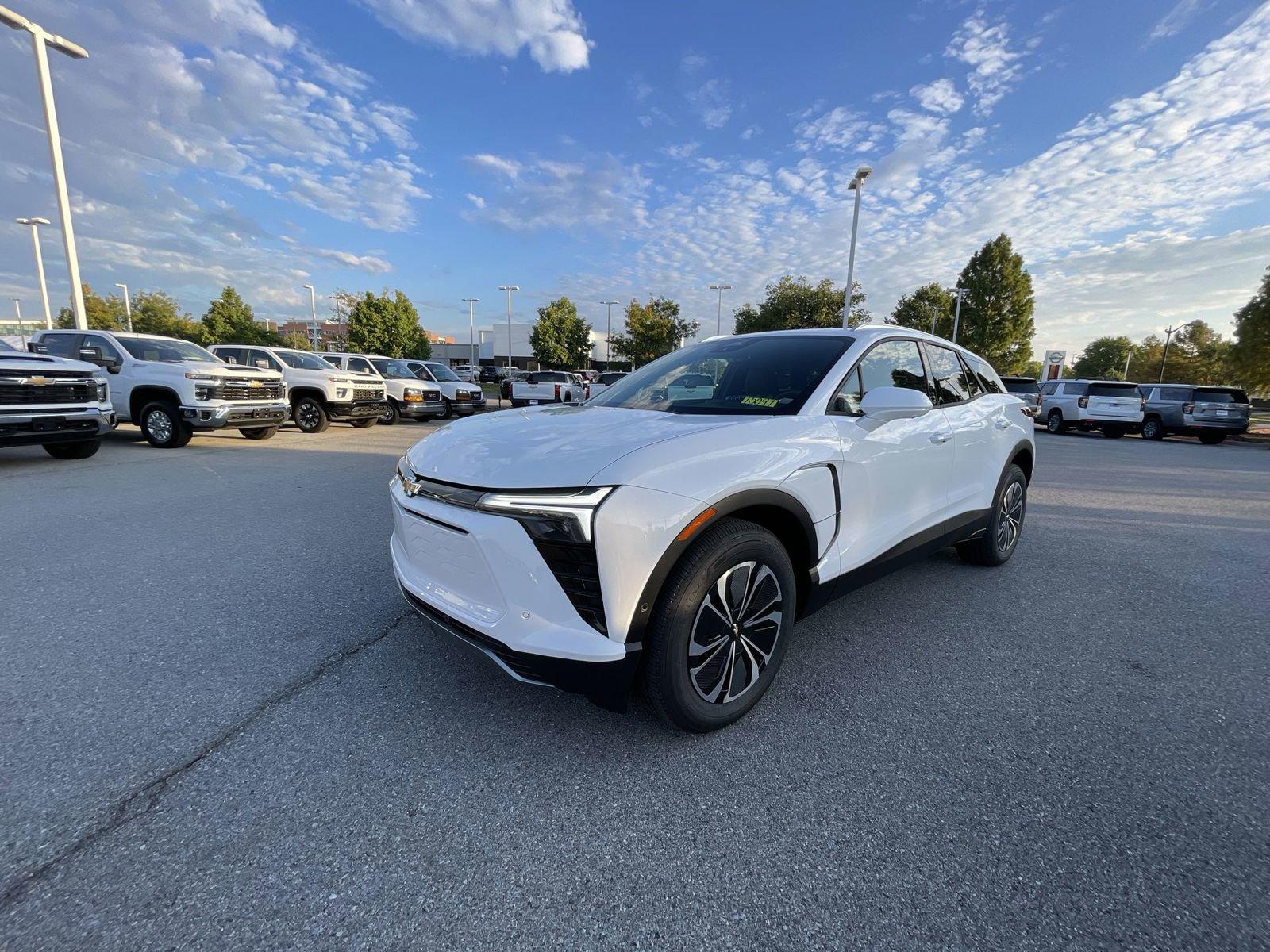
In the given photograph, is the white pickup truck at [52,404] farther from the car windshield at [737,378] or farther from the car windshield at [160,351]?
the car windshield at [737,378]

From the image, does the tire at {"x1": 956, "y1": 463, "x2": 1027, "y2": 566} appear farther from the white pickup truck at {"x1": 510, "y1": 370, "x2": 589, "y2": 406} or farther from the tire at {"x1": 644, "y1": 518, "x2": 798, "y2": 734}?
the white pickup truck at {"x1": 510, "y1": 370, "x2": 589, "y2": 406}

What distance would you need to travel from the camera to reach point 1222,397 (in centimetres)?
1623

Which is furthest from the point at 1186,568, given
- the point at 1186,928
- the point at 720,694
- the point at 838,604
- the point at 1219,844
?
the point at 720,694

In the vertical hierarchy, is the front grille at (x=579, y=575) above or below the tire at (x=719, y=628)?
above

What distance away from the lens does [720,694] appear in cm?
222

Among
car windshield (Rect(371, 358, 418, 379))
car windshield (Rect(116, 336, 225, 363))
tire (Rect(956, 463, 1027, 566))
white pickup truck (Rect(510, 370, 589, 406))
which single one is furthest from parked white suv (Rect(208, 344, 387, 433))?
tire (Rect(956, 463, 1027, 566))

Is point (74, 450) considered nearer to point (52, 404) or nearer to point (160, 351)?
point (52, 404)

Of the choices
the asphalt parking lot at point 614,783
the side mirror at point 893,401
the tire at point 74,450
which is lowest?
the asphalt parking lot at point 614,783

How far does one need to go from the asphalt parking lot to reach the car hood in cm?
104

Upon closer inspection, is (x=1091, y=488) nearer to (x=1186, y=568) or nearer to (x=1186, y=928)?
(x=1186, y=568)

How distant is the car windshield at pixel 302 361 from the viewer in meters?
12.6

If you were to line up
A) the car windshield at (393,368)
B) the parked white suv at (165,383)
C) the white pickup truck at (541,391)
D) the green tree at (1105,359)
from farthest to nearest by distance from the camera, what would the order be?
1. the green tree at (1105,359)
2. the white pickup truck at (541,391)
3. the car windshield at (393,368)
4. the parked white suv at (165,383)

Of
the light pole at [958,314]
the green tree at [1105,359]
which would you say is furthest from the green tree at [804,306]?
the green tree at [1105,359]

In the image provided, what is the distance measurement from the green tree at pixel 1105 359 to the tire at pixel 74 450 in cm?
9497
